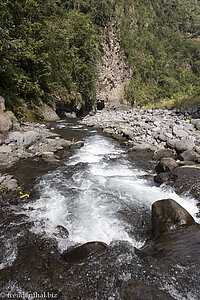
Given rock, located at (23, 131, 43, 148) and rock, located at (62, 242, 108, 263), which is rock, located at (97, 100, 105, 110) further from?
rock, located at (62, 242, 108, 263)

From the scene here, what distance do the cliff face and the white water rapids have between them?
85.6 ft

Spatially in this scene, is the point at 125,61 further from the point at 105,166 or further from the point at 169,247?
the point at 169,247

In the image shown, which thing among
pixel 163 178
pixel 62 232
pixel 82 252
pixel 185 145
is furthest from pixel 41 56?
pixel 82 252

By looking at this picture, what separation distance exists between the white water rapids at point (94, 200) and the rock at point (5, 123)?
11.7ft

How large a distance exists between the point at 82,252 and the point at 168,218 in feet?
5.49

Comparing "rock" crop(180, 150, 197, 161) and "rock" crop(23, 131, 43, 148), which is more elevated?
"rock" crop(23, 131, 43, 148)

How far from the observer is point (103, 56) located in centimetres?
3111

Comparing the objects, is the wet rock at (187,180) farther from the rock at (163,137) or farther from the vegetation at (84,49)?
the vegetation at (84,49)

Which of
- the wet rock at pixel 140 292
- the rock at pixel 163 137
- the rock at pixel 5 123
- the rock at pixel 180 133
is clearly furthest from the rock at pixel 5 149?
the rock at pixel 180 133

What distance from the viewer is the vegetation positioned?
11.8m

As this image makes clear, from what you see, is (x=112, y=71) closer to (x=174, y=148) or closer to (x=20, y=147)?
(x=174, y=148)

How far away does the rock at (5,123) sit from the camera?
7.34 m

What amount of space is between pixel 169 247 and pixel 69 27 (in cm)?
2698

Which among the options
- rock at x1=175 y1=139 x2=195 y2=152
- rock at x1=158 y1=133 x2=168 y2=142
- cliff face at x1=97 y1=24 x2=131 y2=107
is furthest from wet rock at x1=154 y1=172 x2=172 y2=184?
cliff face at x1=97 y1=24 x2=131 y2=107
